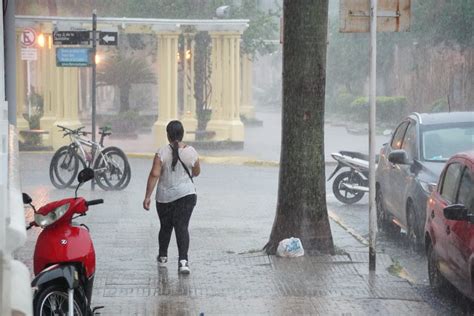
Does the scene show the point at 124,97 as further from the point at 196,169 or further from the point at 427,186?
the point at 196,169

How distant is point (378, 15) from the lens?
11.0 meters

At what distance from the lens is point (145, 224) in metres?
15.2

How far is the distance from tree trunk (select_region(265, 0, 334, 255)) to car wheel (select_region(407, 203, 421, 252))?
1.52m

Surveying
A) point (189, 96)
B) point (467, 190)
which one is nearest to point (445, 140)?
point (467, 190)

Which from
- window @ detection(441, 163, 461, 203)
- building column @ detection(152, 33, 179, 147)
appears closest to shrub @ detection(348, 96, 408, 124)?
building column @ detection(152, 33, 179, 147)

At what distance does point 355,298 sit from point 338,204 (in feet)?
27.4

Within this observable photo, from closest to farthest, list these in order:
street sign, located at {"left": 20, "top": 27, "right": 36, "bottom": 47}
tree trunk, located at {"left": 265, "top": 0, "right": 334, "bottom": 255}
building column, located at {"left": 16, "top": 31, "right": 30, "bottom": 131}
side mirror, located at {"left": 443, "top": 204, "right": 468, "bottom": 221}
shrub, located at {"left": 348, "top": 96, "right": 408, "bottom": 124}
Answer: side mirror, located at {"left": 443, "top": 204, "right": 468, "bottom": 221} < tree trunk, located at {"left": 265, "top": 0, "right": 334, "bottom": 255} < street sign, located at {"left": 20, "top": 27, "right": 36, "bottom": 47} < building column, located at {"left": 16, "top": 31, "right": 30, "bottom": 131} < shrub, located at {"left": 348, "top": 96, "right": 408, "bottom": 124}

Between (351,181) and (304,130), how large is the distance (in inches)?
254

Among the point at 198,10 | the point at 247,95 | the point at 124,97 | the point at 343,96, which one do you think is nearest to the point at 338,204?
the point at 198,10

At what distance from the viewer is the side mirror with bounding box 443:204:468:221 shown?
A: 9.34 meters

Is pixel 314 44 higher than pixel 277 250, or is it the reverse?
pixel 314 44

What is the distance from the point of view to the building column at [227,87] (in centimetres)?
2977

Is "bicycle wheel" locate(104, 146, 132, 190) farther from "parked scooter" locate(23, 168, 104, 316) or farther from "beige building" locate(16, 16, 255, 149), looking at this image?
"parked scooter" locate(23, 168, 104, 316)

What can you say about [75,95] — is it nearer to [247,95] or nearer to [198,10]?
[198,10]
